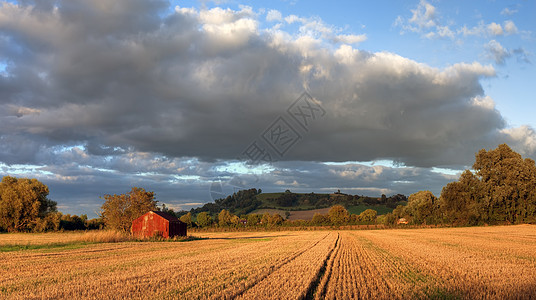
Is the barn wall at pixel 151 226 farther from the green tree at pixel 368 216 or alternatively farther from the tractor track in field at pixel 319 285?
the green tree at pixel 368 216

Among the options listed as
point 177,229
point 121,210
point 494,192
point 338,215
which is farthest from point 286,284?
point 338,215

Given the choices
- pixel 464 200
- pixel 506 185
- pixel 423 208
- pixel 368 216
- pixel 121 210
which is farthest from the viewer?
pixel 368 216

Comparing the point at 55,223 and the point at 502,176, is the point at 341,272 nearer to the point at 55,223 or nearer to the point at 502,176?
the point at 502,176

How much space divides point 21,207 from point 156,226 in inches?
1778

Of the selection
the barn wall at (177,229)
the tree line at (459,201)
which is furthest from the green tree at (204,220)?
the barn wall at (177,229)

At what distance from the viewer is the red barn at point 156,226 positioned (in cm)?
5066

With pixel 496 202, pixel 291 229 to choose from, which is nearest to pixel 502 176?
pixel 496 202

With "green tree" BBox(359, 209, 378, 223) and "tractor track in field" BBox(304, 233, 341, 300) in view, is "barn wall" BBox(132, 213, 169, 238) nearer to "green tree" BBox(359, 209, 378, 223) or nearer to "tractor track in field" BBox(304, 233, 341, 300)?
"tractor track in field" BBox(304, 233, 341, 300)

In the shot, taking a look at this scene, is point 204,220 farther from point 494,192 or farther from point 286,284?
point 286,284

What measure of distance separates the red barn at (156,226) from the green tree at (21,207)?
39622mm

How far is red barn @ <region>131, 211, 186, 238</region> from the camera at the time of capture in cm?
5066

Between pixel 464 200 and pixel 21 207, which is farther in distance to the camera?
pixel 21 207

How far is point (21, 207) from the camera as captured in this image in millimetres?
78188

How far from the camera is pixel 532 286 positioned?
12.2 m
